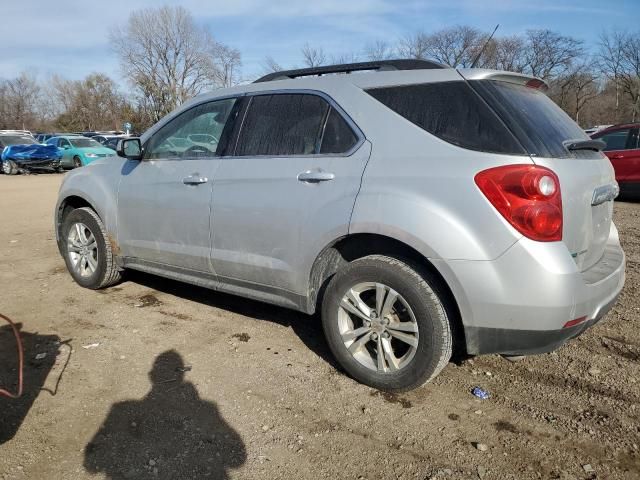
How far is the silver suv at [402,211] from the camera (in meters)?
2.55

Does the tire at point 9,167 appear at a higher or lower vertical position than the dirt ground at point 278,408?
lower

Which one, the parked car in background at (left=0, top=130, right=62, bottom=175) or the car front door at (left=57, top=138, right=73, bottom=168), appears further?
the car front door at (left=57, top=138, right=73, bottom=168)

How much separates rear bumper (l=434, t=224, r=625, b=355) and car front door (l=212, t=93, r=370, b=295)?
30.6 inches

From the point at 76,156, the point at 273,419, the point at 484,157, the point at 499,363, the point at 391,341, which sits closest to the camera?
the point at 484,157

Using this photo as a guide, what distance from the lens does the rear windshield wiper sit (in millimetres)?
2852

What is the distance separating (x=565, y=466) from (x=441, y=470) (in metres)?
0.58

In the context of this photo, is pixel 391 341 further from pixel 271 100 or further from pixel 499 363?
pixel 271 100

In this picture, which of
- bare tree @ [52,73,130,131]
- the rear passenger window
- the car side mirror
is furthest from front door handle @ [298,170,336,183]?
bare tree @ [52,73,130,131]

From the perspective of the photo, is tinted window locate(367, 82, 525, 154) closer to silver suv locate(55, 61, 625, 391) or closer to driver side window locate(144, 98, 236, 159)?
silver suv locate(55, 61, 625, 391)

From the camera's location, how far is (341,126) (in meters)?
3.14

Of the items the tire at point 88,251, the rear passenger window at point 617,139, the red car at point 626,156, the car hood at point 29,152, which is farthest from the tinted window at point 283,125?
the car hood at point 29,152

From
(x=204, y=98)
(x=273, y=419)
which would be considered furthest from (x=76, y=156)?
(x=273, y=419)

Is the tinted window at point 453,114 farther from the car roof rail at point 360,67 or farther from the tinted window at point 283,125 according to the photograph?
the tinted window at point 283,125

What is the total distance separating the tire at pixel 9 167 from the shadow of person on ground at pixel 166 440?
76.2ft
